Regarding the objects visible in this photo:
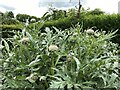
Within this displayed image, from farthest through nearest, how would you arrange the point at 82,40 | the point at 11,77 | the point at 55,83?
1. the point at 82,40
2. the point at 11,77
3. the point at 55,83

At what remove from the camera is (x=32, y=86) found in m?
2.40

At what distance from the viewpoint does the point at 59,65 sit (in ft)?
8.29

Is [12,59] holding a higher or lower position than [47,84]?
higher

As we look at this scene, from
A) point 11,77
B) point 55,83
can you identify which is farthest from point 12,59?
point 55,83

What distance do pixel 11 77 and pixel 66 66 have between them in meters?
0.43

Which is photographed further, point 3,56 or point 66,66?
point 3,56

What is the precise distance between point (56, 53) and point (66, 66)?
13 centimetres

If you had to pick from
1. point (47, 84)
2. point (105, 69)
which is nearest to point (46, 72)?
point (47, 84)

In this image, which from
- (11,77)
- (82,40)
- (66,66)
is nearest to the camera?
(66,66)

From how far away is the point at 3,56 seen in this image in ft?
9.18

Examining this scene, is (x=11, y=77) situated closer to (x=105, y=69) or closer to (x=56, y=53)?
(x=56, y=53)

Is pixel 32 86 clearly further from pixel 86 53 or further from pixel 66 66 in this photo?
pixel 86 53

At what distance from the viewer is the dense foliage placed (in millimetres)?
2305

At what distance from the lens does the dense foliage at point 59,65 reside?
90.7 inches
